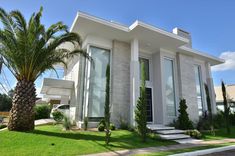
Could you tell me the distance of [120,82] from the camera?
13.2m

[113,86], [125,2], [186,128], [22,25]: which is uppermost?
Result: [125,2]

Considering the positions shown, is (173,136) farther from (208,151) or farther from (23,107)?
→ (23,107)

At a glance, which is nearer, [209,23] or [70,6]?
[70,6]

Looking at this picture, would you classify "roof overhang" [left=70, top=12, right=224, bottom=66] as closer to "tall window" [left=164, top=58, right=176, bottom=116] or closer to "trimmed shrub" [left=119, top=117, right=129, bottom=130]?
"tall window" [left=164, top=58, right=176, bottom=116]

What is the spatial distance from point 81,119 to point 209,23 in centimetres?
1173

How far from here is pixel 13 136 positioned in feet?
25.6

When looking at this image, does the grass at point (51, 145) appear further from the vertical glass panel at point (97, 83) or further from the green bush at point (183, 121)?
the green bush at point (183, 121)

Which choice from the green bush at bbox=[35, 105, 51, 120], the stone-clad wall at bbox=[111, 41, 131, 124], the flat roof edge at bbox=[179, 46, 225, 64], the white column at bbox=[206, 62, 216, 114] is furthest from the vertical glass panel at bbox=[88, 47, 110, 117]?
the white column at bbox=[206, 62, 216, 114]

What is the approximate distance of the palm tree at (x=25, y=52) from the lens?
923 cm

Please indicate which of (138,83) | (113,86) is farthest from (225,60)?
(113,86)

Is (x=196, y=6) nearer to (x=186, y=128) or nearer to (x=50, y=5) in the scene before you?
(x=186, y=128)

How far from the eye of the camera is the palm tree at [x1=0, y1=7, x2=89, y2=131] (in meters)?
9.23

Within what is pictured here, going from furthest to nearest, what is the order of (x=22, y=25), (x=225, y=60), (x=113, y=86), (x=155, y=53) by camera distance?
(x=225, y=60) < (x=155, y=53) < (x=113, y=86) < (x=22, y=25)

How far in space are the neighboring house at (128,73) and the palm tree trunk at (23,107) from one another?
11.2ft
